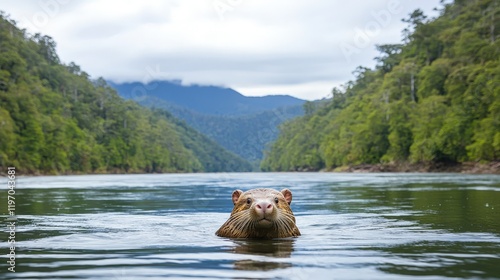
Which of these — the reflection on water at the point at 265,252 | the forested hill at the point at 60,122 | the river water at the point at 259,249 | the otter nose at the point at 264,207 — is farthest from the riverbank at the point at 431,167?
the otter nose at the point at 264,207

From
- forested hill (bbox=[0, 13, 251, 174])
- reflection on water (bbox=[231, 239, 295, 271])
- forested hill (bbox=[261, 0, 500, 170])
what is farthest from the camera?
forested hill (bbox=[0, 13, 251, 174])

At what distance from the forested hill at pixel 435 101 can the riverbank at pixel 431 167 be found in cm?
76

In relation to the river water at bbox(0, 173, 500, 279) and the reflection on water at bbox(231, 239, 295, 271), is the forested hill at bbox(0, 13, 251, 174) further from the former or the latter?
the reflection on water at bbox(231, 239, 295, 271)

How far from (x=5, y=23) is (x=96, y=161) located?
1376 inches

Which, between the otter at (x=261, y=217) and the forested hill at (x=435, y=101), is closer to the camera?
the otter at (x=261, y=217)

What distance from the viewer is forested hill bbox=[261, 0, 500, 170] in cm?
7562

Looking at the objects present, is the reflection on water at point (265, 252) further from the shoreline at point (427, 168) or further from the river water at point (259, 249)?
the shoreline at point (427, 168)

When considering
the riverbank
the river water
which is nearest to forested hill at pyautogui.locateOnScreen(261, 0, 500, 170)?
the riverbank

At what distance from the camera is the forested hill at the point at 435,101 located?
75.6m

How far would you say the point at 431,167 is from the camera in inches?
3371

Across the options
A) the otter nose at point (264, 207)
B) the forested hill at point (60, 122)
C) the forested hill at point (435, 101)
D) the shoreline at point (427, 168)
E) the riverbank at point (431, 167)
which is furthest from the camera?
the forested hill at point (60, 122)

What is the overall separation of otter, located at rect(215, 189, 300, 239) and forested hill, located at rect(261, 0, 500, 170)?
196 ft

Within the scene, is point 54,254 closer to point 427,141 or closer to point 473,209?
point 473,209

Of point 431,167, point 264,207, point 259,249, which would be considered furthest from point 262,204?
point 431,167
